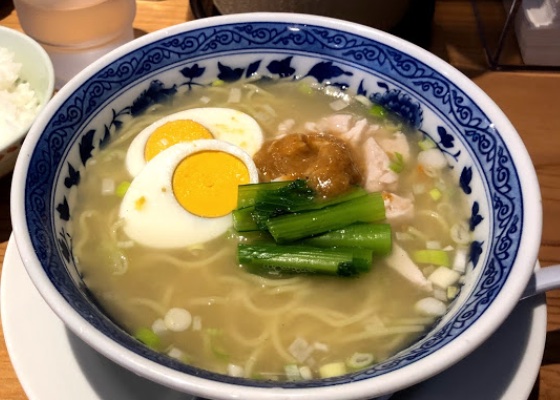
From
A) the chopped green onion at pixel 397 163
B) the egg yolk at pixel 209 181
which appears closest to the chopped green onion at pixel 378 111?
the chopped green onion at pixel 397 163

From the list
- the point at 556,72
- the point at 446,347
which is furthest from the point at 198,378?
the point at 556,72

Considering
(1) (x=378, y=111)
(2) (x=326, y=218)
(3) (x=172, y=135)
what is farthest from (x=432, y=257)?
(3) (x=172, y=135)

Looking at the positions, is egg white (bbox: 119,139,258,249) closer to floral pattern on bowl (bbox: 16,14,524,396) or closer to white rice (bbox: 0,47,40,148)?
floral pattern on bowl (bbox: 16,14,524,396)

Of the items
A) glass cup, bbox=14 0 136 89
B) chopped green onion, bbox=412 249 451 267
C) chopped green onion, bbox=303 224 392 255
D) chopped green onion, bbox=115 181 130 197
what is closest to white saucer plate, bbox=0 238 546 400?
chopped green onion, bbox=412 249 451 267

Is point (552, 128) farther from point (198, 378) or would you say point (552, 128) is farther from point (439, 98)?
point (198, 378)

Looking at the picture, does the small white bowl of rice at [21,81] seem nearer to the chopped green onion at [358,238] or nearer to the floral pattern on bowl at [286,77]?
A: the floral pattern on bowl at [286,77]

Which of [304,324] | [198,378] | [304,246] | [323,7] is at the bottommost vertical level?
[304,324]

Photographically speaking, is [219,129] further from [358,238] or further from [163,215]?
[358,238]
